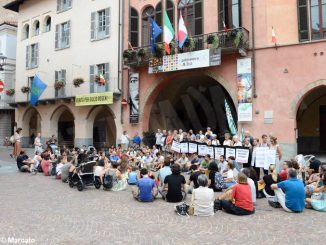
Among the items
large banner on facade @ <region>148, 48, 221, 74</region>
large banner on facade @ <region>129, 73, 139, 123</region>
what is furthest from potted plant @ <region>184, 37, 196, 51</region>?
→ large banner on facade @ <region>129, 73, 139, 123</region>

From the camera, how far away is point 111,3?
23859mm

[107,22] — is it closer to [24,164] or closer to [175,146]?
[175,146]

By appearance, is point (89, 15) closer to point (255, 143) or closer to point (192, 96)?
point (192, 96)

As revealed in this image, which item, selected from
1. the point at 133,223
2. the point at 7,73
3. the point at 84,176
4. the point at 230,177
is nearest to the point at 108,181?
the point at 84,176

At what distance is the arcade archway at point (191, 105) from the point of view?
939 inches

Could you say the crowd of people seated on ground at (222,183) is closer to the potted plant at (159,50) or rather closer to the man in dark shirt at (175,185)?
the man in dark shirt at (175,185)

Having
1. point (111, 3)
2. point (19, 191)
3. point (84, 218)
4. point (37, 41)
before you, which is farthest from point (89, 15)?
point (84, 218)

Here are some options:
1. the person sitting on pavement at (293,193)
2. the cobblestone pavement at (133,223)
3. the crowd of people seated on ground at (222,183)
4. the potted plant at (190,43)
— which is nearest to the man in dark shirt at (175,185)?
the crowd of people seated on ground at (222,183)

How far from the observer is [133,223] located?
7375mm

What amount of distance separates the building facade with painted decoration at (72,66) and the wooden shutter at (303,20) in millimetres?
11737

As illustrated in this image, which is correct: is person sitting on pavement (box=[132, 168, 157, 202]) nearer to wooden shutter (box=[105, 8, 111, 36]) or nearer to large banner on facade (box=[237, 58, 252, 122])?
large banner on facade (box=[237, 58, 252, 122])

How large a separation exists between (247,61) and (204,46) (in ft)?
8.85

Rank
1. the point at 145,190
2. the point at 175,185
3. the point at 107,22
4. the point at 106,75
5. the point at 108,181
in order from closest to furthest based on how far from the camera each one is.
A: 1. the point at 175,185
2. the point at 145,190
3. the point at 108,181
4. the point at 106,75
5. the point at 107,22

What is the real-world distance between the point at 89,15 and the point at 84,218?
67.8ft
